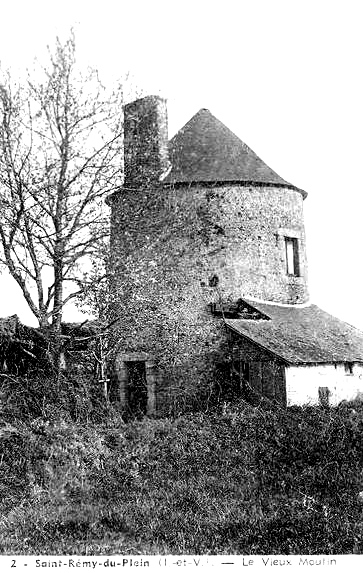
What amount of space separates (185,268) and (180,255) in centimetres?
41

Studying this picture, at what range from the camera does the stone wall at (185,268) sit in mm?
18562

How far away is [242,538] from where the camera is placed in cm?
927

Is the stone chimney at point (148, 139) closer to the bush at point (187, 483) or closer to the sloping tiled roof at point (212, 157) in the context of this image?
the sloping tiled roof at point (212, 157)

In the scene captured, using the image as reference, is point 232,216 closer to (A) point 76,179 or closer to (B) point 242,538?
(A) point 76,179

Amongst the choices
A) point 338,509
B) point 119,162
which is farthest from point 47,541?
point 119,162

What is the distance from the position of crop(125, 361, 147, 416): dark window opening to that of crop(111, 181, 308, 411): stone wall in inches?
21.3

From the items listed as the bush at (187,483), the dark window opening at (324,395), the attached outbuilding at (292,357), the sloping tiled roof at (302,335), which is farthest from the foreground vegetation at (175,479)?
the sloping tiled roof at (302,335)

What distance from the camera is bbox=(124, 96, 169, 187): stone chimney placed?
62.3ft

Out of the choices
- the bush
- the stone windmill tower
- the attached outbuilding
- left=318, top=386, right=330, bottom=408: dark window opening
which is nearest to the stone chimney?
the stone windmill tower

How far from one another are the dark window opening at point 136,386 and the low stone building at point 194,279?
32mm

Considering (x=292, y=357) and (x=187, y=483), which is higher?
(x=292, y=357)

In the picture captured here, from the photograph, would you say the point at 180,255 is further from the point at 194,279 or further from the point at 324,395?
the point at 324,395

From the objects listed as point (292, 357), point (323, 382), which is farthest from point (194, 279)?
point (323, 382)

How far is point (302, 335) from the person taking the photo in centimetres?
1864
